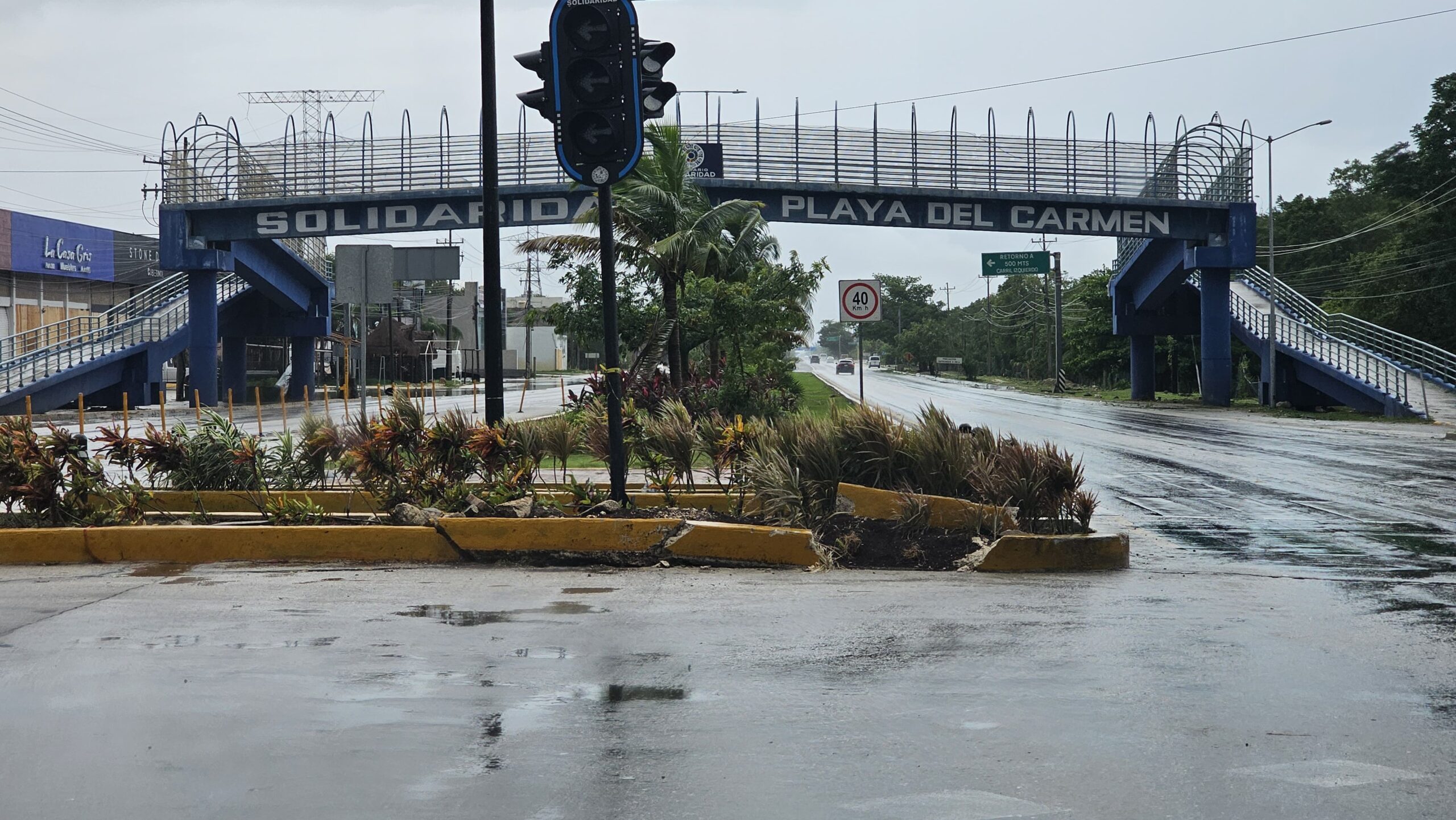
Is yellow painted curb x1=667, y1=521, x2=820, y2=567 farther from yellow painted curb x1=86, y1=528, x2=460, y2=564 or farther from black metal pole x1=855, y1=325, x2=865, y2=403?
black metal pole x1=855, y1=325, x2=865, y2=403

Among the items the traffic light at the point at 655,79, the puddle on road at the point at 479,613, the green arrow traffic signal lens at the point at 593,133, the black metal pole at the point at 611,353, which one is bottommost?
the puddle on road at the point at 479,613

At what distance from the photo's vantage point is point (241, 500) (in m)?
12.4

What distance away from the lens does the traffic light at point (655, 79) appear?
437 inches

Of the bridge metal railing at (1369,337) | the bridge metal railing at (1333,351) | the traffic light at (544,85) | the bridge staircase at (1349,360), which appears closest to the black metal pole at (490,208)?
the traffic light at (544,85)

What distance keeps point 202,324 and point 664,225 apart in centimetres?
2131

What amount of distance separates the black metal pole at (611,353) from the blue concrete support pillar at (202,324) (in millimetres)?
34054

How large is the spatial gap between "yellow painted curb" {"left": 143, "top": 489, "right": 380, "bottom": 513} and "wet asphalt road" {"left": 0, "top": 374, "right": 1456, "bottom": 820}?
2296mm

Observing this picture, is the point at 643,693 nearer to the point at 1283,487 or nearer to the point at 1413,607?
the point at 1413,607

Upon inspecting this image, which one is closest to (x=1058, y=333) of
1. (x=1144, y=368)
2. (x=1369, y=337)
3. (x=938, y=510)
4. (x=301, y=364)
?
(x=1144, y=368)

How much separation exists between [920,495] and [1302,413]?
33263 millimetres

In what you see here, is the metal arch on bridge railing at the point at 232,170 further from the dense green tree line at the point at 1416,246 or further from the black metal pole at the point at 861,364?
the dense green tree line at the point at 1416,246

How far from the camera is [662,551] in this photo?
10.2 meters

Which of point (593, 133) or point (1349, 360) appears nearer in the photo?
point (593, 133)

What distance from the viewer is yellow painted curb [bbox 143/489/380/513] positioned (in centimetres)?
1226
